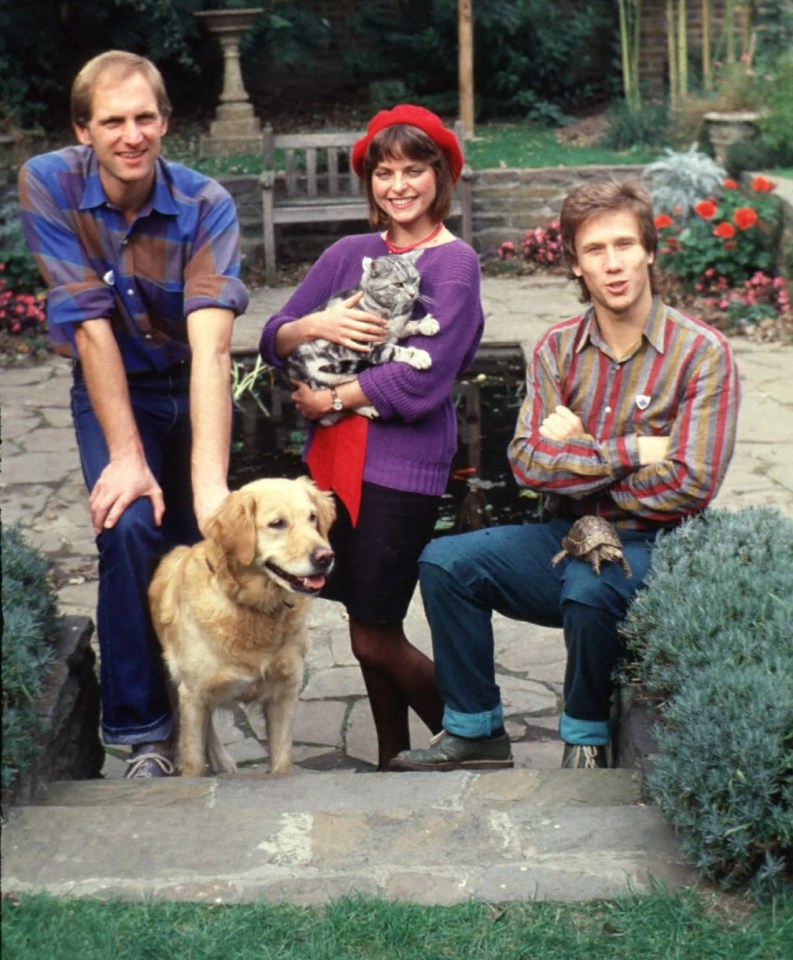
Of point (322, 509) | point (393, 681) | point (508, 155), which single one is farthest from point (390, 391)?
point (508, 155)

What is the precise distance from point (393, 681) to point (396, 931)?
5.64 feet

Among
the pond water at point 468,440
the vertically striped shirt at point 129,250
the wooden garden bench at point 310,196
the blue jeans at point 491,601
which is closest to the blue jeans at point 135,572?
the vertically striped shirt at point 129,250

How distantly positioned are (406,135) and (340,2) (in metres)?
16.9

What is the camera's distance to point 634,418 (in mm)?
4082

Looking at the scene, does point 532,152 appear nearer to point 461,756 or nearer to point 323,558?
point 461,756

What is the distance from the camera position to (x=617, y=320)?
13.6 ft

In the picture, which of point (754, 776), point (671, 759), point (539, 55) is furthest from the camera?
point (539, 55)

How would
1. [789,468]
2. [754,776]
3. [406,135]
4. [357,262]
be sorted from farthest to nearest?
[789,468], [357,262], [406,135], [754,776]

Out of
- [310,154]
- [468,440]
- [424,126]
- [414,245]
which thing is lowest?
[468,440]

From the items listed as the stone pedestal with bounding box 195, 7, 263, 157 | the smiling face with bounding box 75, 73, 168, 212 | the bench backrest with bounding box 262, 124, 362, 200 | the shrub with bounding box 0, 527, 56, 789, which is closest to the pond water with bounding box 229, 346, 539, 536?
the shrub with bounding box 0, 527, 56, 789

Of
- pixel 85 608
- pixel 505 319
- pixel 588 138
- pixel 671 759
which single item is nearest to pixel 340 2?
pixel 588 138

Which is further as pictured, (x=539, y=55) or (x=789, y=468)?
(x=539, y=55)

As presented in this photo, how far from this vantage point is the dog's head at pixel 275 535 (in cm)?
377

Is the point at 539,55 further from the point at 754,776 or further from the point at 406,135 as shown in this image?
the point at 754,776
